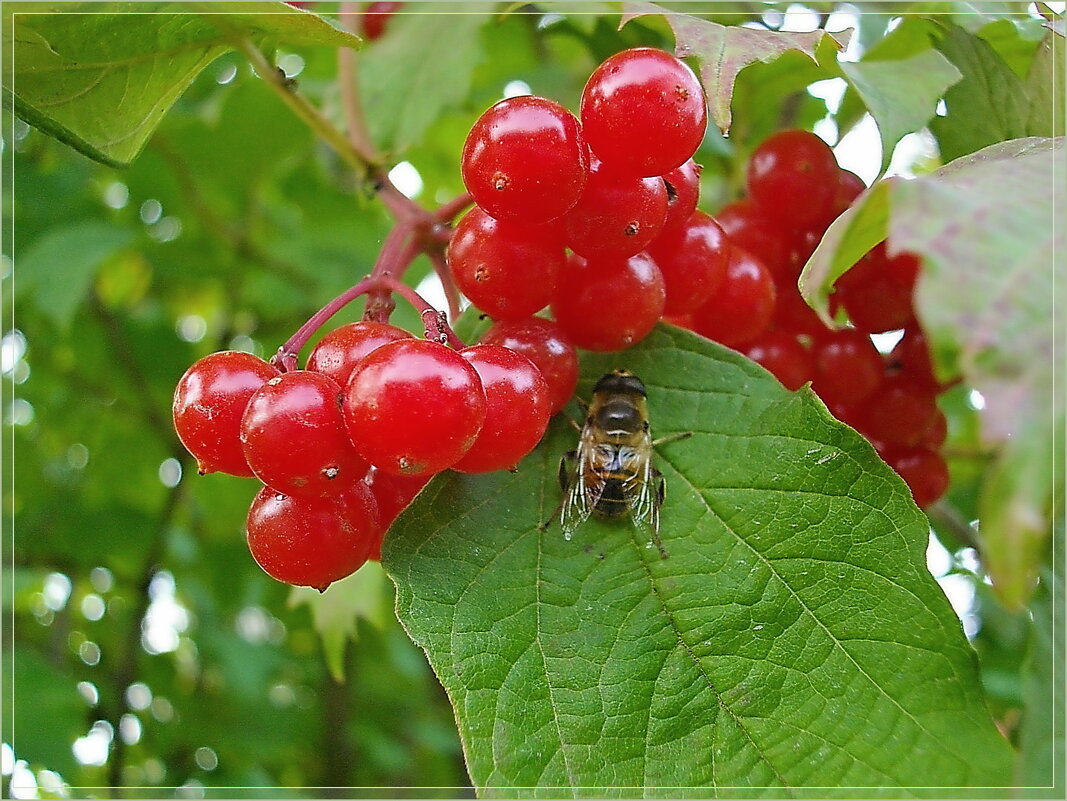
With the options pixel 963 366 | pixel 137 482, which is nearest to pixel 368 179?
pixel 963 366

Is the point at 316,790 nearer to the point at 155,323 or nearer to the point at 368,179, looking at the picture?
the point at 155,323

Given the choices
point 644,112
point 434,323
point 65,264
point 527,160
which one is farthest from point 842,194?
point 65,264

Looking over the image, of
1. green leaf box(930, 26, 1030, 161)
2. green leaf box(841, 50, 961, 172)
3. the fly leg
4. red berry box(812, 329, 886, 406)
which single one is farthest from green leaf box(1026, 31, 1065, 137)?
the fly leg

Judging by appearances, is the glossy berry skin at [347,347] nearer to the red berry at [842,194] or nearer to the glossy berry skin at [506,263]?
the glossy berry skin at [506,263]

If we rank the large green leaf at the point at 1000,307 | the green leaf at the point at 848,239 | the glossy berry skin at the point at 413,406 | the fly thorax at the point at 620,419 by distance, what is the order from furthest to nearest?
the fly thorax at the point at 620,419
the glossy berry skin at the point at 413,406
the green leaf at the point at 848,239
the large green leaf at the point at 1000,307

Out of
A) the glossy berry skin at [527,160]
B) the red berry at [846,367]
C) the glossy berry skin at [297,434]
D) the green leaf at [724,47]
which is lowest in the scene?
the red berry at [846,367]

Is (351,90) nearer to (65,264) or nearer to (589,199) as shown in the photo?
(589,199)

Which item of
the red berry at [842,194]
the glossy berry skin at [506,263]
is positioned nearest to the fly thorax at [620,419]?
the glossy berry skin at [506,263]
